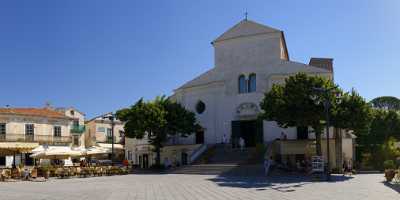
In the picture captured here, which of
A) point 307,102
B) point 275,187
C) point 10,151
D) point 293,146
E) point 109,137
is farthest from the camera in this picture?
Answer: point 109,137

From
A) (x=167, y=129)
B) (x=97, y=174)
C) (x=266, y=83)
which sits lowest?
(x=97, y=174)

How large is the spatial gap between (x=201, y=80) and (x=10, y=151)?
18.8m

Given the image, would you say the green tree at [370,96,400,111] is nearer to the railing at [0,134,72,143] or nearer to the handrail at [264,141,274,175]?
the railing at [0,134,72,143]

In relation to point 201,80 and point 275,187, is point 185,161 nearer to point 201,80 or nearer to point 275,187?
point 201,80

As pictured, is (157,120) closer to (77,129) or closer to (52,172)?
(52,172)

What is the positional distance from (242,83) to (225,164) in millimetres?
11697

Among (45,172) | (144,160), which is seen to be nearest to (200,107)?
(144,160)

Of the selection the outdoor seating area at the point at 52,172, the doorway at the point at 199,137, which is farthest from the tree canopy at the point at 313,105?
the doorway at the point at 199,137

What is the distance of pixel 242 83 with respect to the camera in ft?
145

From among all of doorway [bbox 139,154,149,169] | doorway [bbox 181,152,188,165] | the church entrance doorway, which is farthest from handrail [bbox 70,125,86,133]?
the church entrance doorway

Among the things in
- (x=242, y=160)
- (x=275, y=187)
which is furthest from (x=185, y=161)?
(x=275, y=187)

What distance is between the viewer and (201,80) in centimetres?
4600

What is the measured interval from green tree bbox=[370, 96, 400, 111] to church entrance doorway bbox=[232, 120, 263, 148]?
59.6 m

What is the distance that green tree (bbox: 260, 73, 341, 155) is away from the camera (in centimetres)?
3017
